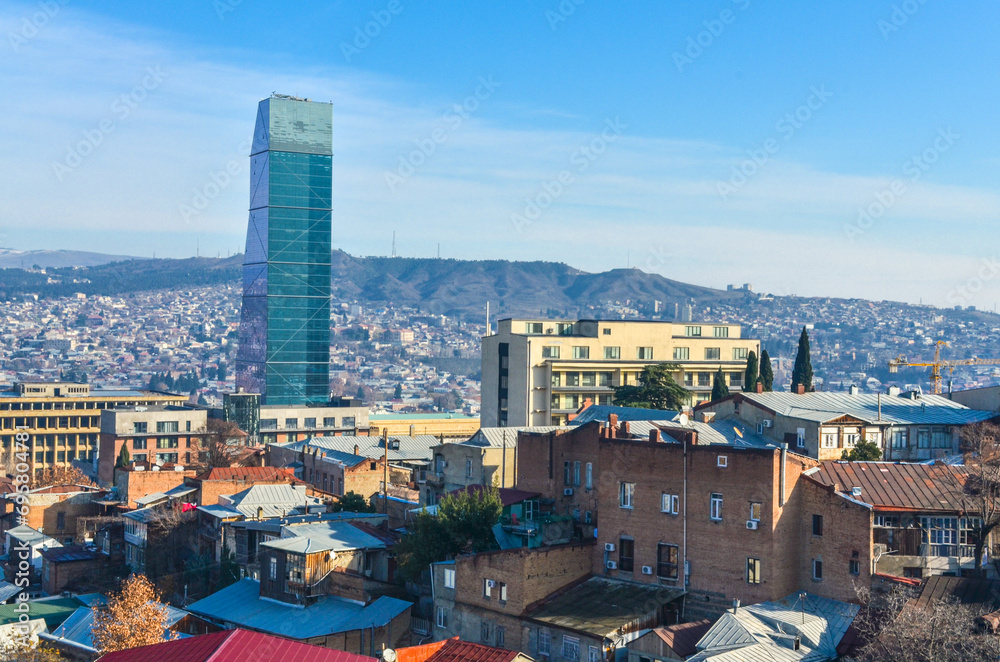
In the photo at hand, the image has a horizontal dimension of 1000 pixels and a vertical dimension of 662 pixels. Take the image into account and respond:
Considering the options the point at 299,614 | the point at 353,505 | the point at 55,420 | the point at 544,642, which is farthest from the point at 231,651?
the point at 55,420

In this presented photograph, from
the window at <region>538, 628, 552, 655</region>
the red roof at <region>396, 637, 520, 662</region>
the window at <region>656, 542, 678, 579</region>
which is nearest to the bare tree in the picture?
the window at <region>656, 542, 678, 579</region>

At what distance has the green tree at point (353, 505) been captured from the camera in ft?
184

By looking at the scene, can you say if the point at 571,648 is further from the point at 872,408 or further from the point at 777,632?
the point at 872,408

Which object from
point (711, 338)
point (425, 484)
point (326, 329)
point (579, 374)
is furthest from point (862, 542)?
point (326, 329)

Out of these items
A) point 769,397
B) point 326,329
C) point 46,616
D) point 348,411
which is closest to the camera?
point 46,616

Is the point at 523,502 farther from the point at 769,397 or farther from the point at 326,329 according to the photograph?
the point at 326,329

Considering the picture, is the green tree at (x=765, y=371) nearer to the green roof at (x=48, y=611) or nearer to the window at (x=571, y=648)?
the window at (x=571, y=648)

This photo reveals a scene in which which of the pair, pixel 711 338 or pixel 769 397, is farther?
pixel 711 338

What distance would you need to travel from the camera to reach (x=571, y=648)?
3678 centimetres

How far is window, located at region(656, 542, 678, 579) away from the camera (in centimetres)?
3934

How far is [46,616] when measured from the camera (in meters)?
46.4

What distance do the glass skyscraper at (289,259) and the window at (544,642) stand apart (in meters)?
138

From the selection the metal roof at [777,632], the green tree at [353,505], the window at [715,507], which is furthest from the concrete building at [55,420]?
the metal roof at [777,632]

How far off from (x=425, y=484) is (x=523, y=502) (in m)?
14.5
